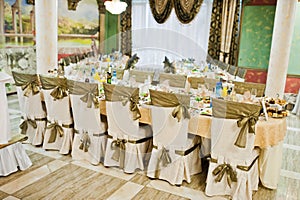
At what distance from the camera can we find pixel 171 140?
331 centimetres

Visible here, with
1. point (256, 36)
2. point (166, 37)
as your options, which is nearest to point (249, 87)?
point (256, 36)

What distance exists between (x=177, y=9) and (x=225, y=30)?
4.79 ft

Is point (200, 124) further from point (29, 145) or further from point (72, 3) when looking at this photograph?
point (72, 3)

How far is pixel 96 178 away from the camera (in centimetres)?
350

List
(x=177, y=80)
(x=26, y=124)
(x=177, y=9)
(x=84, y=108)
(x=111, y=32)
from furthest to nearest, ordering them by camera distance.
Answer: (x=111, y=32) → (x=177, y=9) → (x=177, y=80) → (x=26, y=124) → (x=84, y=108)

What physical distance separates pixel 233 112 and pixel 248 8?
557 centimetres

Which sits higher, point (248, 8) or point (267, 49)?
point (248, 8)

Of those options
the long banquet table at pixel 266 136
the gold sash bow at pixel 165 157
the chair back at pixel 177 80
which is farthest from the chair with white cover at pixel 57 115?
the chair back at pixel 177 80

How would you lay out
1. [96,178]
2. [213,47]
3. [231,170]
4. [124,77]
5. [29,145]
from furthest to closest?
[213,47] → [124,77] → [29,145] → [96,178] → [231,170]

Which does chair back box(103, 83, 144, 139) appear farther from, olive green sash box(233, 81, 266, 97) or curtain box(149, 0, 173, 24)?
curtain box(149, 0, 173, 24)

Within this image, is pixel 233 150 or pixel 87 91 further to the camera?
pixel 87 91

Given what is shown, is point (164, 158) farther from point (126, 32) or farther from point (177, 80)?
point (126, 32)

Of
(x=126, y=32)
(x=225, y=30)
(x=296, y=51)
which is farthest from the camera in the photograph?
(x=126, y=32)

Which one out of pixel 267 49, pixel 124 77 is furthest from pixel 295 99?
pixel 124 77
